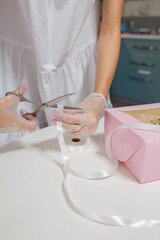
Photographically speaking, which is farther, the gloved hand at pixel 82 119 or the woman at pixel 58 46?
the woman at pixel 58 46

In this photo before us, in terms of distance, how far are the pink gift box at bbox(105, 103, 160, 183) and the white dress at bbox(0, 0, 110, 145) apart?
1.10ft

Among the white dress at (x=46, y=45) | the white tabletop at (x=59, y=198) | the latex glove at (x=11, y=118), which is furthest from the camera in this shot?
the white dress at (x=46, y=45)

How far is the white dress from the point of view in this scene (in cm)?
66

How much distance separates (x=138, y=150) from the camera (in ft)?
1.34

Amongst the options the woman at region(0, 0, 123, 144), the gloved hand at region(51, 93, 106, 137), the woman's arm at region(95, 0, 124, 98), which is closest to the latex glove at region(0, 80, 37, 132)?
the gloved hand at region(51, 93, 106, 137)

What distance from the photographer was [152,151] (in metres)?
→ 0.40

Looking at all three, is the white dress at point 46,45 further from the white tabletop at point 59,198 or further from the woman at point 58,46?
the white tabletop at point 59,198

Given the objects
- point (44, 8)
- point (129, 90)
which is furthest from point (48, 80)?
point (129, 90)

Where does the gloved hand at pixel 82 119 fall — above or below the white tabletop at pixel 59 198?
above

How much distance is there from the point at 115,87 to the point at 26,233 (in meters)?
2.56

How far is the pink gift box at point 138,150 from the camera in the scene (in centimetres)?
39

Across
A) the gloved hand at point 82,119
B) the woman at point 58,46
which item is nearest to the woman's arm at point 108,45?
the woman at point 58,46

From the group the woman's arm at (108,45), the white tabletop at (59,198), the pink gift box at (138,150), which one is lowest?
the white tabletop at (59,198)

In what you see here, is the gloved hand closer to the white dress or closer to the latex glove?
the latex glove
